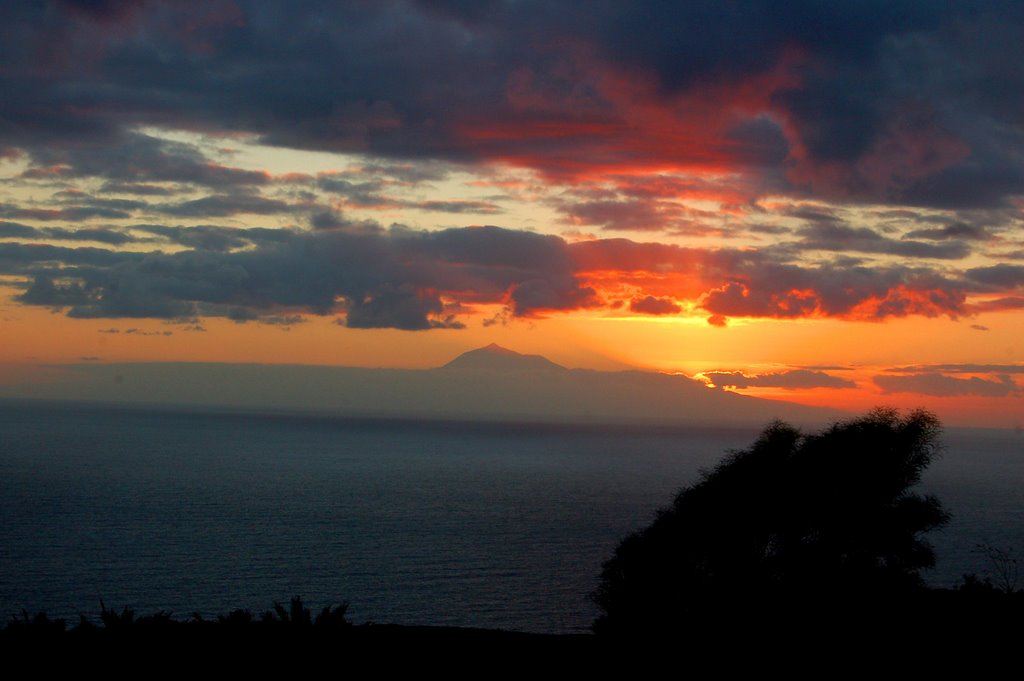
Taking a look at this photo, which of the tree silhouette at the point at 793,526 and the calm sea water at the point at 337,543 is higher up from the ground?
the tree silhouette at the point at 793,526

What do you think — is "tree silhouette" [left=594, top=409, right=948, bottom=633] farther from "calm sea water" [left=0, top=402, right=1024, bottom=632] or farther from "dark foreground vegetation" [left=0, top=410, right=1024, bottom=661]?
"calm sea water" [left=0, top=402, right=1024, bottom=632]

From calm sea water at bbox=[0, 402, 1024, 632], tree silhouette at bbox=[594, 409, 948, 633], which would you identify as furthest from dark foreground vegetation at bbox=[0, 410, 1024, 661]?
calm sea water at bbox=[0, 402, 1024, 632]

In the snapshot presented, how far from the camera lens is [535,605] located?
241 ft

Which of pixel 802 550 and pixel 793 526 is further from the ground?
pixel 793 526

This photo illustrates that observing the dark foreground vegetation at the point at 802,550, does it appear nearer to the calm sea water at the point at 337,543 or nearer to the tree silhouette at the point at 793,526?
the tree silhouette at the point at 793,526

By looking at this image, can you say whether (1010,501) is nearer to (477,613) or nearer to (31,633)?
(477,613)

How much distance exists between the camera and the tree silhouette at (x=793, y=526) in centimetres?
4066

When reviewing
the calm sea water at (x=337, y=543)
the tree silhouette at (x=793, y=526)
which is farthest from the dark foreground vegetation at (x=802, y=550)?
the calm sea water at (x=337, y=543)

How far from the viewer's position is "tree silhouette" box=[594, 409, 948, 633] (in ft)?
133

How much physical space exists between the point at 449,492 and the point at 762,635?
13920cm

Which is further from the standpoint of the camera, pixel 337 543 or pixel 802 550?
pixel 337 543

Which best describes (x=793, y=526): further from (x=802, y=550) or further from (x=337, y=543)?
(x=337, y=543)

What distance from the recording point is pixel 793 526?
42062 millimetres

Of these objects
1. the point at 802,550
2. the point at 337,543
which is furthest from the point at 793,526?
the point at 337,543
